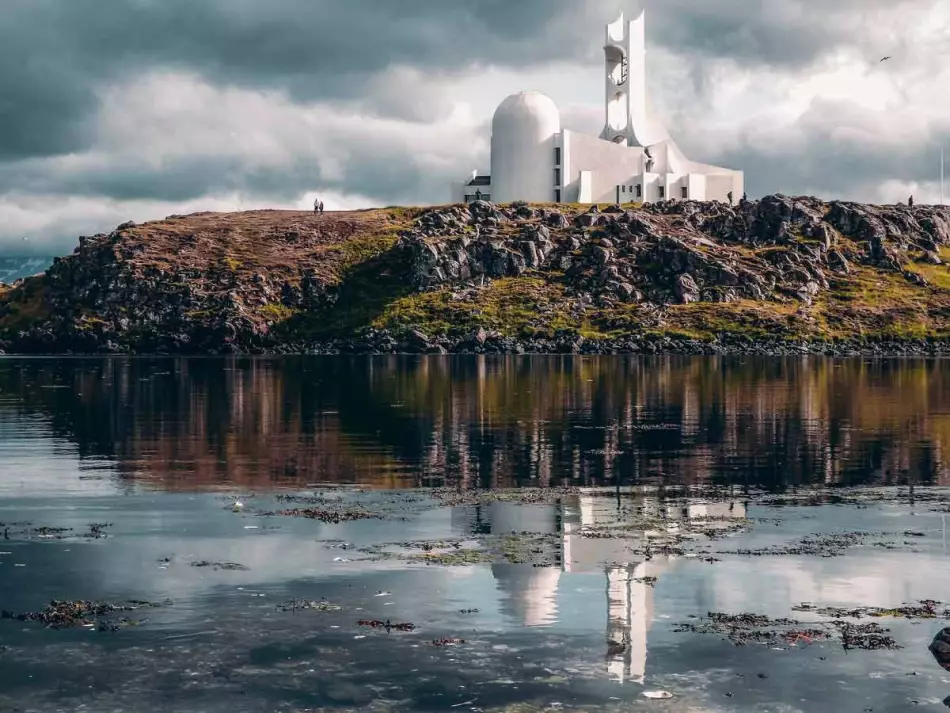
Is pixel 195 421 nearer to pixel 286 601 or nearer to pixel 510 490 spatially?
pixel 510 490

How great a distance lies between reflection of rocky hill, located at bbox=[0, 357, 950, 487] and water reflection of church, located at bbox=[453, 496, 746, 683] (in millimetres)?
8726

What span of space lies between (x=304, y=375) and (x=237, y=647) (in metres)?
142

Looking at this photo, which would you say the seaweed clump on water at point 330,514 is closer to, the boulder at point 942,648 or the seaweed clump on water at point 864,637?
the seaweed clump on water at point 864,637

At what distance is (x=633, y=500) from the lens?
57.0 metres

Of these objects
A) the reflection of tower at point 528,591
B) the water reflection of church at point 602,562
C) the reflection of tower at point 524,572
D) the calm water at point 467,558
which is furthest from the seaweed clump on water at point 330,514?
the reflection of tower at point 528,591

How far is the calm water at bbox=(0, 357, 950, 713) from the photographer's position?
2988 cm

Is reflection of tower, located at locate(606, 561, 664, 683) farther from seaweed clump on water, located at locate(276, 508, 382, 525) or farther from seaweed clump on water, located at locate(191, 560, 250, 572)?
seaweed clump on water, located at locate(276, 508, 382, 525)

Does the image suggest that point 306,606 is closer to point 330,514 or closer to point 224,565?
point 224,565

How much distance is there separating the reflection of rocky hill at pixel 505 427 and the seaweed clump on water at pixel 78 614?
87.7 feet

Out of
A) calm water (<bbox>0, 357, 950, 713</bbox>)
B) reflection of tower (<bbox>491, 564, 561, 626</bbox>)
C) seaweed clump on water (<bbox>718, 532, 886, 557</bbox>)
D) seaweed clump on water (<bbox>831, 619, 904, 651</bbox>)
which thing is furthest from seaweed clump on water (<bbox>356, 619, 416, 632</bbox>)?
seaweed clump on water (<bbox>718, 532, 886, 557</bbox>)

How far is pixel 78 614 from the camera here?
35.8 metres

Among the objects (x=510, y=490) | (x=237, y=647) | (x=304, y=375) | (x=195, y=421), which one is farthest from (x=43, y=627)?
(x=304, y=375)

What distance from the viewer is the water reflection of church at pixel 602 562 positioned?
33625 mm

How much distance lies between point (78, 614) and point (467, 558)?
520 inches
